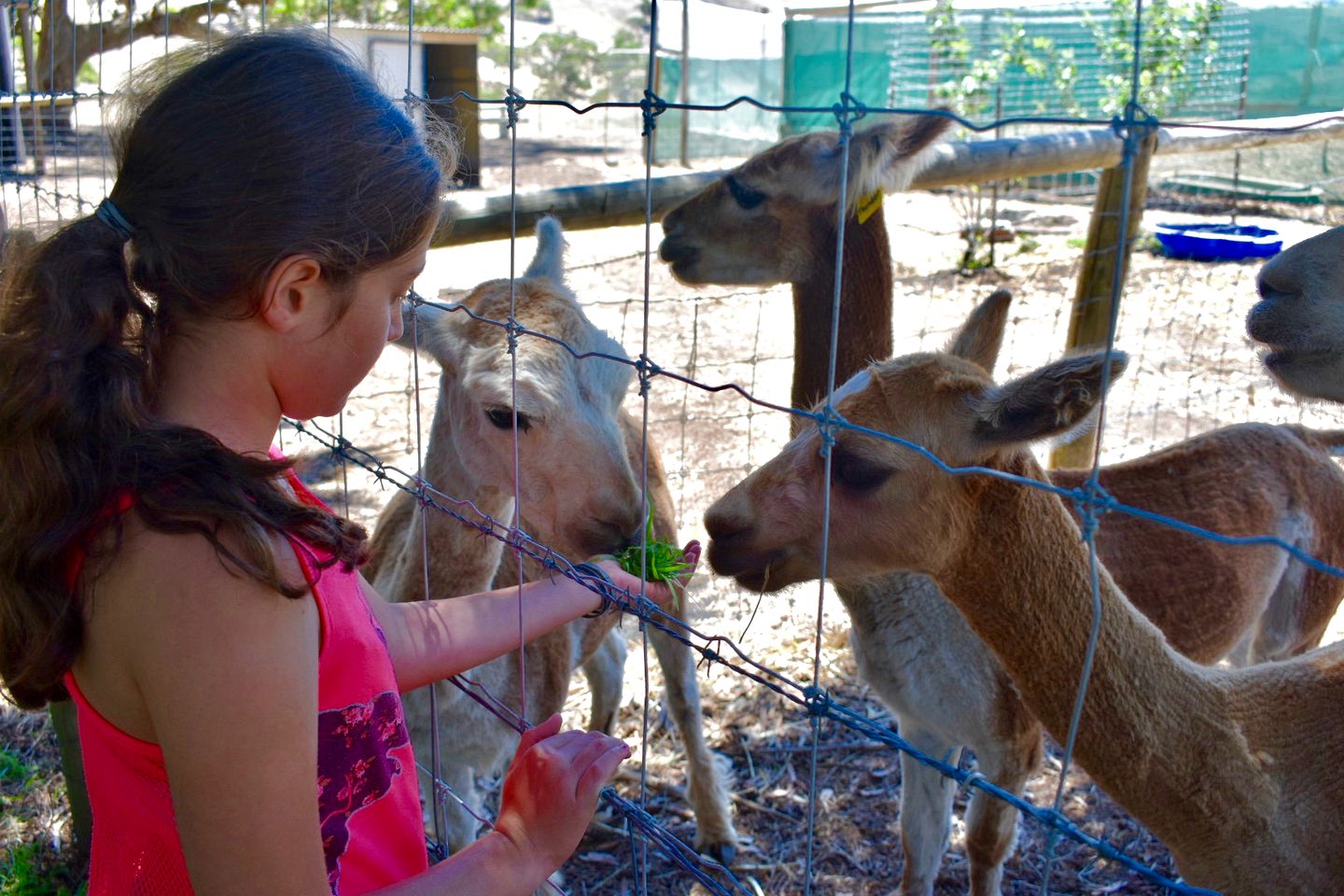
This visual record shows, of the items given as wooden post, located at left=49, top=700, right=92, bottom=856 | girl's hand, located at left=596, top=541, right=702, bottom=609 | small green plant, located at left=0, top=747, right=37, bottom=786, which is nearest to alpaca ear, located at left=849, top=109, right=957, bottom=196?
girl's hand, located at left=596, top=541, right=702, bottom=609

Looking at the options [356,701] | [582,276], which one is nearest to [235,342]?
[356,701]

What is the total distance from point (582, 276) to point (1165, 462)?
8.50 m

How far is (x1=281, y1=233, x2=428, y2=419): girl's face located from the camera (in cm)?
150

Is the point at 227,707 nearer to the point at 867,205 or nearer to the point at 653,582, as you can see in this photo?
the point at 653,582

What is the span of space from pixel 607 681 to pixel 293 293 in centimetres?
324

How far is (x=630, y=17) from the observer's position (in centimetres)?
4384

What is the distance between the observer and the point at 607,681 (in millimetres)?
4484

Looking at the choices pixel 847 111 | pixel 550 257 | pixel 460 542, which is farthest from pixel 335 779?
pixel 550 257

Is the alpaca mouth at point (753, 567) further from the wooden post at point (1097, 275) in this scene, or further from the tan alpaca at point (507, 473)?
the wooden post at point (1097, 275)

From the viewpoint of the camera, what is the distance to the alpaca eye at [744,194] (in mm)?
4227

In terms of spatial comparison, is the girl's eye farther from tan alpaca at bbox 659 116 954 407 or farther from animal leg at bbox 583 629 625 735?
animal leg at bbox 583 629 625 735

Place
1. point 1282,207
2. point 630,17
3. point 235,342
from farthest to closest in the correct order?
point 630,17 → point 1282,207 → point 235,342

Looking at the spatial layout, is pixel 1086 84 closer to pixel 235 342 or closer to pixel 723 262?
pixel 723 262

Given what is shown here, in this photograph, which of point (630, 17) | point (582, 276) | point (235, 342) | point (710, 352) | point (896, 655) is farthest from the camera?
point (630, 17)
